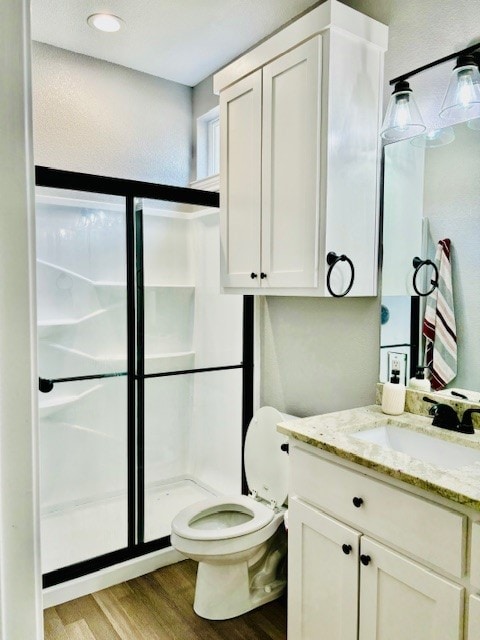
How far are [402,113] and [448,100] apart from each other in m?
0.16

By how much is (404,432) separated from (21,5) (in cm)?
165

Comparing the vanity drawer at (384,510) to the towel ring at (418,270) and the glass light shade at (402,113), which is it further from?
the glass light shade at (402,113)

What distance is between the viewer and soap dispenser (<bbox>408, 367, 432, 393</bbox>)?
69.2 inches

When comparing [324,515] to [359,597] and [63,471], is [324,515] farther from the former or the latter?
[63,471]

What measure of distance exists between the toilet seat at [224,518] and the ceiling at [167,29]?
232cm

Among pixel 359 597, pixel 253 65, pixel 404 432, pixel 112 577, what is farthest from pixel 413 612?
pixel 253 65

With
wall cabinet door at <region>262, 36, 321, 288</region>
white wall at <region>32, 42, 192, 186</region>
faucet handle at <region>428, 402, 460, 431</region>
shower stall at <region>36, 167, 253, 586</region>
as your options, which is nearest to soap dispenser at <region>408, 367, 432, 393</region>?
faucet handle at <region>428, 402, 460, 431</region>

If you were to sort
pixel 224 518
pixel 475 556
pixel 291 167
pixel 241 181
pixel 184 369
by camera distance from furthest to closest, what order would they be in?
pixel 184 369 < pixel 224 518 < pixel 241 181 < pixel 291 167 < pixel 475 556

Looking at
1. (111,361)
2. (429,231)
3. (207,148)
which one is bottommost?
(111,361)

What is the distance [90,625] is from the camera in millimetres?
2010

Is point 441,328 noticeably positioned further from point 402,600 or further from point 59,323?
point 59,323

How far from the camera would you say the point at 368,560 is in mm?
1332

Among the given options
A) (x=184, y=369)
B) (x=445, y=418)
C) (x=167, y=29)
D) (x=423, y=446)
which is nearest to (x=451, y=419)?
(x=445, y=418)

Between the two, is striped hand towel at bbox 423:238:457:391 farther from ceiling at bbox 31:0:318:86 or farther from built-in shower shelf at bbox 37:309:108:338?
built-in shower shelf at bbox 37:309:108:338
